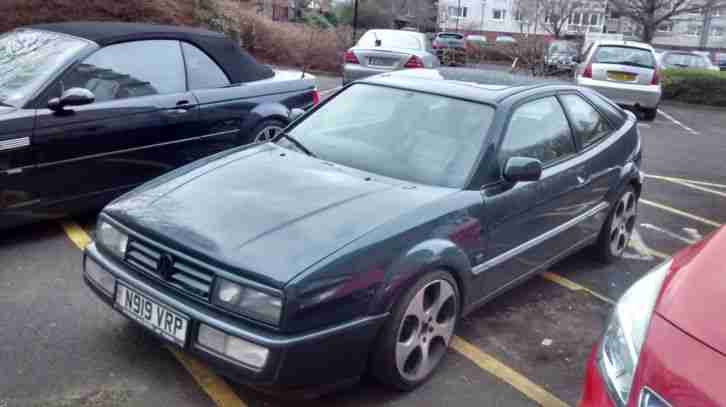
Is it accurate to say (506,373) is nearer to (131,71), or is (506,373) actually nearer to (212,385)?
(212,385)

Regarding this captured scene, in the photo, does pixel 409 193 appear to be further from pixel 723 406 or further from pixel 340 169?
pixel 723 406

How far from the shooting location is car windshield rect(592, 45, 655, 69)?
1411cm

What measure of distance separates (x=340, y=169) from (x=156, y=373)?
1.44 m

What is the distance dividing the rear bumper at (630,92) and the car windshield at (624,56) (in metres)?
0.52

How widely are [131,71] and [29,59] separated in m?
0.74

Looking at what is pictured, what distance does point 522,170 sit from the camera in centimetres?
370

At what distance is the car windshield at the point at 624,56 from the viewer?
14.1 metres

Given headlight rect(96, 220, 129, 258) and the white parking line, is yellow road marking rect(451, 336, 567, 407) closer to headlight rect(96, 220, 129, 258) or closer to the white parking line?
headlight rect(96, 220, 129, 258)

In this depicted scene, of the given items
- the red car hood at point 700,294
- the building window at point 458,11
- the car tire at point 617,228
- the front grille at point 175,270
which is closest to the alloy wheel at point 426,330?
the front grille at point 175,270

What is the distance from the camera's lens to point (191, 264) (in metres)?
2.97

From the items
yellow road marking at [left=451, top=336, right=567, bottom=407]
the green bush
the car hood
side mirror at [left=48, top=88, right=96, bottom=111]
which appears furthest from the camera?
the green bush

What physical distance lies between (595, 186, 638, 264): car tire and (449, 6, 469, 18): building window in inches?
2121

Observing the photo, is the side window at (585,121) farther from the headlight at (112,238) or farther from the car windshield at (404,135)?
the headlight at (112,238)

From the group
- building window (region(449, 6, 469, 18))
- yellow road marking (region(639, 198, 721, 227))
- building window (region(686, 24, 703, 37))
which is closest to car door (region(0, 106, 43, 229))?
yellow road marking (region(639, 198, 721, 227))
